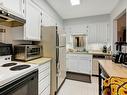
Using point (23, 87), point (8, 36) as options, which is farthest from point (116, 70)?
point (8, 36)

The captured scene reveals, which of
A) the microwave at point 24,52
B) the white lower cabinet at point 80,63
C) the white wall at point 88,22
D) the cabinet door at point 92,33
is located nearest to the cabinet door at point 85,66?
the white lower cabinet at point 80,63

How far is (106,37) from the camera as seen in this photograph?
3.86 m

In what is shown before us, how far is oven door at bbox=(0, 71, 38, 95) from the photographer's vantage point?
966 mm

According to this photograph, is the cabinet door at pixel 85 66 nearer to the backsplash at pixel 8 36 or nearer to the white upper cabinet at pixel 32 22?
the white upper cabinet at pixel 32 22

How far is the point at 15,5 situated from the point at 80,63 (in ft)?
9.90

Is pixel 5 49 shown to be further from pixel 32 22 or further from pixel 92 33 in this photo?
pixel 92 33

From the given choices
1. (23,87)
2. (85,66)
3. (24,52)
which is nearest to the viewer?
(23,87)

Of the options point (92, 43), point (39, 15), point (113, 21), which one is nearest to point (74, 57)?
point (92, 43)

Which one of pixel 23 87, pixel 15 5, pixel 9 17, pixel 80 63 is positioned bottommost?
pixel 80 63

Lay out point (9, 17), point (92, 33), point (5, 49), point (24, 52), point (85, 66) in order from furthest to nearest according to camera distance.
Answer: point (92, 33), point (85, 66), point (24, 52), point (5, 49), point (9, 17)

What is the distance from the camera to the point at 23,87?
1.21 meters

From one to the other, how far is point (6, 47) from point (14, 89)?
0.95 meters

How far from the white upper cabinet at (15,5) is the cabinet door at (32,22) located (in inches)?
5.7

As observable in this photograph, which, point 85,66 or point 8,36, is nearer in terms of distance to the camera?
point 8,36
